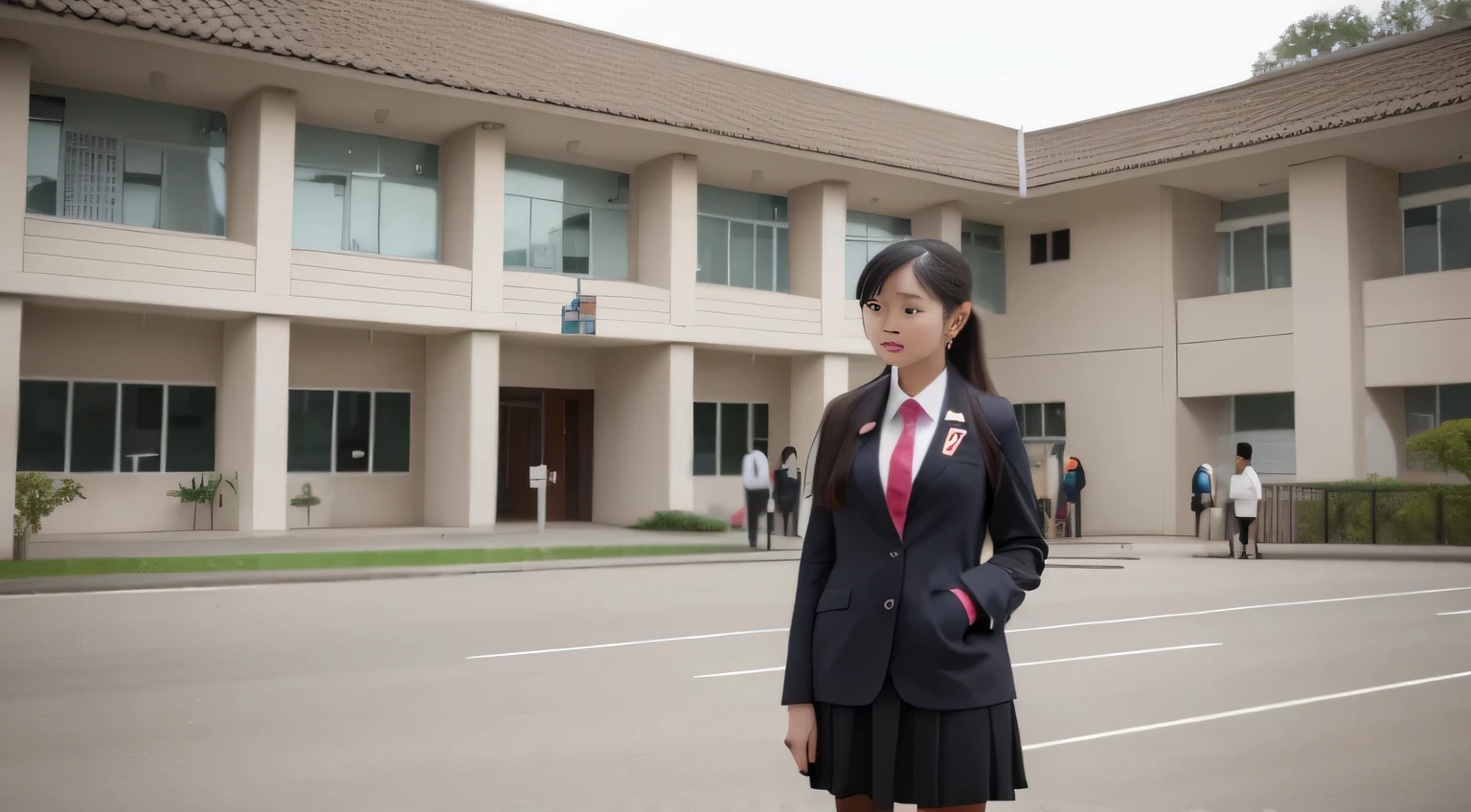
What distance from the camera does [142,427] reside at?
79.4 feet

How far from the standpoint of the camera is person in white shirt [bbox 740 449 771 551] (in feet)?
74.5

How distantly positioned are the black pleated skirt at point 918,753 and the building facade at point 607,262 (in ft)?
66.4

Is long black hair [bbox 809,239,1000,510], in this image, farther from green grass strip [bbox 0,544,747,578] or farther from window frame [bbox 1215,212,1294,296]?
window frame [bbox 1215,212,1294,296]

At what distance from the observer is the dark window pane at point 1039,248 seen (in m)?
34.7

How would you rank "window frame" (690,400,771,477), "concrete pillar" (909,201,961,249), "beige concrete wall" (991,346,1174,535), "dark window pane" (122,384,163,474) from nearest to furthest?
1. "dark window pane" (122,384,163,474)
2. "beige concrete wall" (991,346,1174,535)
3. "window frame" (690,400,771,477)
4. "concrete pillar" (909,201,961,249)

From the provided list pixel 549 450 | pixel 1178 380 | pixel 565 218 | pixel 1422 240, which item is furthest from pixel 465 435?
pixel 1422 240

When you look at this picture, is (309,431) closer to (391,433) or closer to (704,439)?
(391,433)

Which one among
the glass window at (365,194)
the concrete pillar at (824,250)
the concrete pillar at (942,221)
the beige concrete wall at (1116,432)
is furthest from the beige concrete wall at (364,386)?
the beige concrete wall at (1116,432)

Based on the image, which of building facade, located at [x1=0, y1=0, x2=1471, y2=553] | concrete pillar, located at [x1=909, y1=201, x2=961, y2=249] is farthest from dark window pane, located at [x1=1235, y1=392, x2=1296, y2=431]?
concrete pillar, located at [x1=909, y1=201, x2=961, y2=249]

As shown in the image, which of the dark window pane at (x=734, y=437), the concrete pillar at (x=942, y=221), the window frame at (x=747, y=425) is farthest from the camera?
the concrete pillar at (x=942, y=221)

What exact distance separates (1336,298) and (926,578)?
27761 millimetres

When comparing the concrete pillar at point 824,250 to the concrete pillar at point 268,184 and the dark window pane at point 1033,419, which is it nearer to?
the dark window pane at point 1033,419

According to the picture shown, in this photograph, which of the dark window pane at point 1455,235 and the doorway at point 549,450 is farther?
the doorway at point 549,450

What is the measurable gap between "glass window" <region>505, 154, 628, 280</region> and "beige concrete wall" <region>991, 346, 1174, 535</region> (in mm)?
10016
